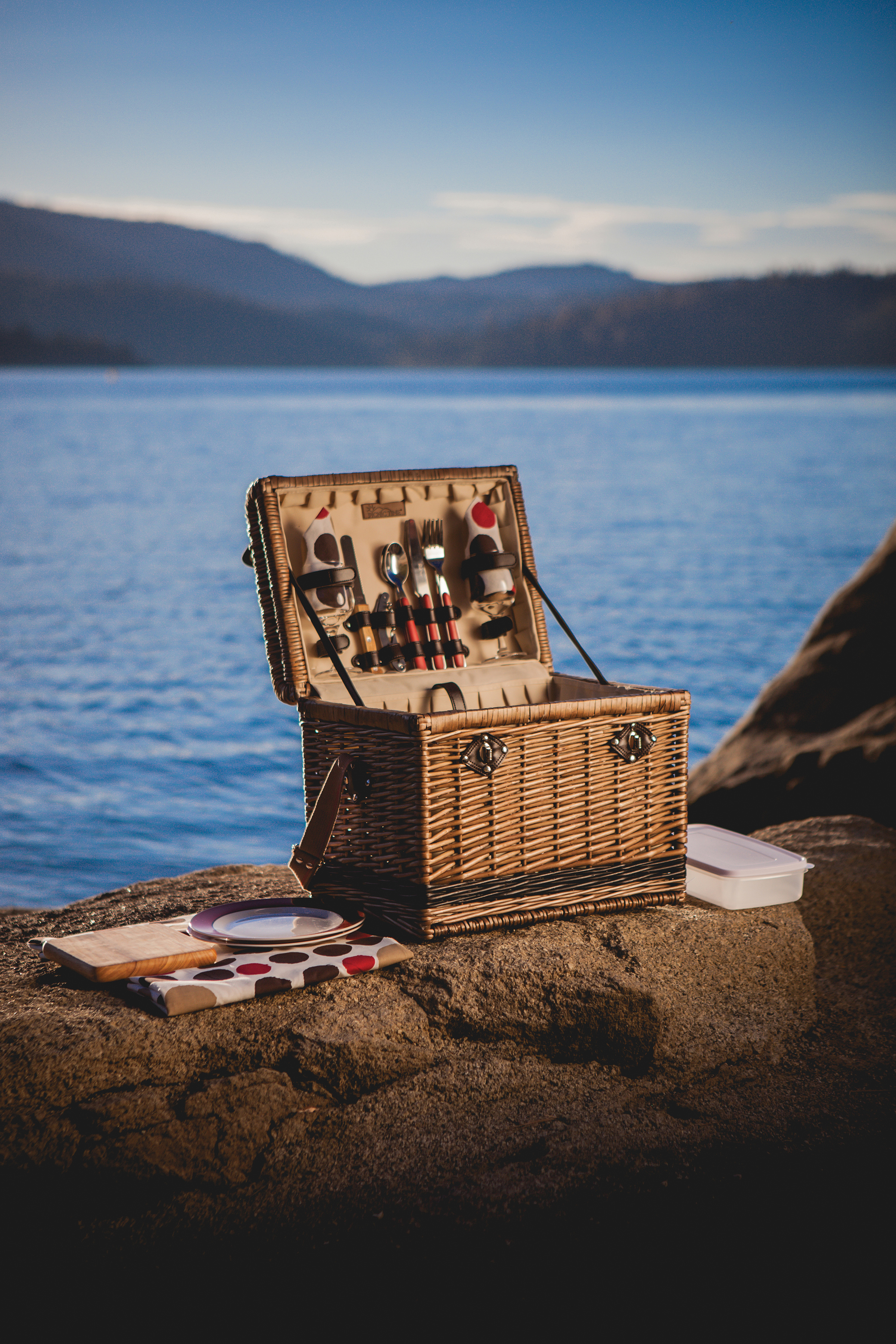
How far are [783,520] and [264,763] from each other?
1761 centimetres


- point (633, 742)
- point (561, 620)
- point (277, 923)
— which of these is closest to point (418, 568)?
point (561, 620)

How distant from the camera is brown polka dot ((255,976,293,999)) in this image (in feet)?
8.71

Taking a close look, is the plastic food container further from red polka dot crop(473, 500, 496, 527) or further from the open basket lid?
red polka dot crop(473, 500, 496, 527)

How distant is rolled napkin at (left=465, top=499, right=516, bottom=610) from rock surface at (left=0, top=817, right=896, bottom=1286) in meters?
1.08

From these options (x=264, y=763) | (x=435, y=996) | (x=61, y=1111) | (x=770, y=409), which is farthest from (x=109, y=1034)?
(x=770, y=409)

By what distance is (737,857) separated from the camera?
3.49m

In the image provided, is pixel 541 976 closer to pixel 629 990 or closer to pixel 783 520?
pixel 629 990

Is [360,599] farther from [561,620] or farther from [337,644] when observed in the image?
[561,620]

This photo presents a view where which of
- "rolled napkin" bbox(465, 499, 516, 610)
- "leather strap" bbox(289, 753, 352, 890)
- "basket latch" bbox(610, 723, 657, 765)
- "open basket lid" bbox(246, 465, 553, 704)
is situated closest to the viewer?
"leather strap" bbox(289, 753, 352, 890)

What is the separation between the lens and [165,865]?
6867 mm

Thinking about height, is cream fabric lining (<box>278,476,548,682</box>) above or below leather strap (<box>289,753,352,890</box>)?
above

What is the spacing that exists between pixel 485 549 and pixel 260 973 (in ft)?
5.13

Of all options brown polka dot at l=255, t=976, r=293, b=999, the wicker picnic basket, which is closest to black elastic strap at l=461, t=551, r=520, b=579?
the wicker picnic basket

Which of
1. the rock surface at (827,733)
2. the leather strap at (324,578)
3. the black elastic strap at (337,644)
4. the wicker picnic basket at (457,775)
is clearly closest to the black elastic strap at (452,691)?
the wicker picnic basket at (457,775)
